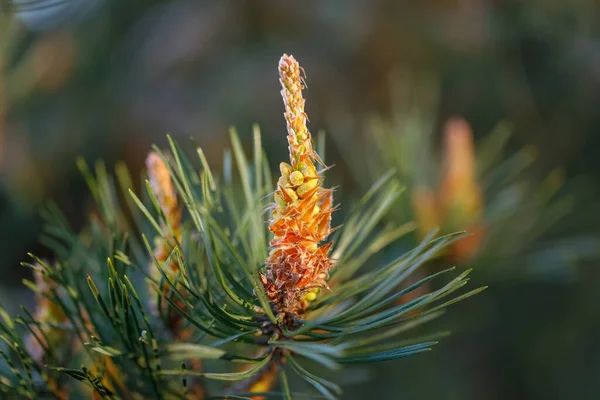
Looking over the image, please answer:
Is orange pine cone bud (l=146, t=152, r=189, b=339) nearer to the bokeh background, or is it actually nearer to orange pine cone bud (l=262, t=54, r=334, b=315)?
orange pine cone bud (l=262, t=54, r=334, b=315)

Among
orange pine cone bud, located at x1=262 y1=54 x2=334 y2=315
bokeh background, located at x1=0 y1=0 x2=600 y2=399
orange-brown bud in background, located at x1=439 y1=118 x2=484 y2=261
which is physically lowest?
orange pine cone bud, located at x1=262 y1=54 x2=334 y2=315

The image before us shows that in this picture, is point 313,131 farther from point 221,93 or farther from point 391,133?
point 391,133

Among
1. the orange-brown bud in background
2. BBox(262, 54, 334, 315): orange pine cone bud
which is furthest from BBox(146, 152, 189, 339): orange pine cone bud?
the orange-brown bud in background

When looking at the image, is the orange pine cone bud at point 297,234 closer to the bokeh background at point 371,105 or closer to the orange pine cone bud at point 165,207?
the orange pine cone bud at point 165,207

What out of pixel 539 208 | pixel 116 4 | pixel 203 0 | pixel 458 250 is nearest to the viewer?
pixel 458 250

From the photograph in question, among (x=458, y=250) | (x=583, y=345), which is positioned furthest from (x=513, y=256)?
(x=583, y=345)
